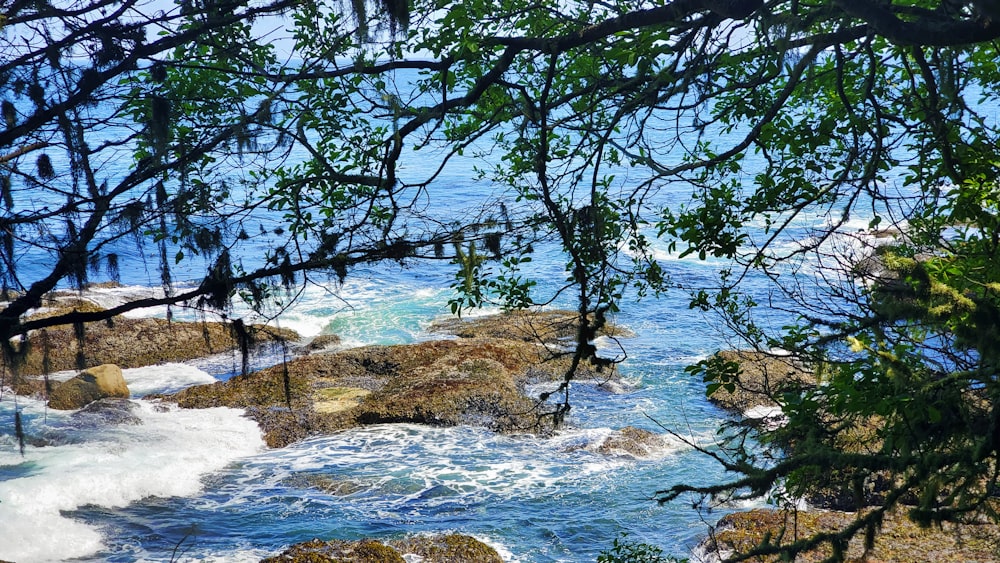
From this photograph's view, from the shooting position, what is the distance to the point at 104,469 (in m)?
13.1

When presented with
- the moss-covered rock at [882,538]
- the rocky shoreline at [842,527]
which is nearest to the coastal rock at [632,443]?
the rocky shoreline at [842,527]

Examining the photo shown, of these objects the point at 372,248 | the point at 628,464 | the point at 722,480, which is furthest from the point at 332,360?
the point at 372,248

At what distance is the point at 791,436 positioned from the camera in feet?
17.9

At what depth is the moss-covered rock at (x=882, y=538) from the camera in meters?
9.04

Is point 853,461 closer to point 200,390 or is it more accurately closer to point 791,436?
point 791,436

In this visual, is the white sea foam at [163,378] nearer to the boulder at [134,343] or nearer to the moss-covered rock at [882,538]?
the boulder at [134,343]

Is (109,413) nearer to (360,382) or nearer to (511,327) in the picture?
(360,382)

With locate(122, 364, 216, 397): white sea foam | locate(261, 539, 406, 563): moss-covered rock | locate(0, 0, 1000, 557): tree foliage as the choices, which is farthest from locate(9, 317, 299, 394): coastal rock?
locate(0, 0, 1000, 557): tree foliage

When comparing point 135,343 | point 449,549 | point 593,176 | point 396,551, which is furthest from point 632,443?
point 135,343

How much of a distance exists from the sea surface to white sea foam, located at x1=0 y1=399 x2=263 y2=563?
3 cm

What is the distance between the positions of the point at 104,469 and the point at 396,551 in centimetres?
600

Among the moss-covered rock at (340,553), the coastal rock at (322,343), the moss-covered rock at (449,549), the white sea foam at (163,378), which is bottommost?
the moss-covered rock at (449,549)

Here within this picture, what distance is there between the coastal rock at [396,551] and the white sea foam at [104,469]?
131 inches

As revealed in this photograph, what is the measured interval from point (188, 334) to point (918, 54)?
18270 millimetres
